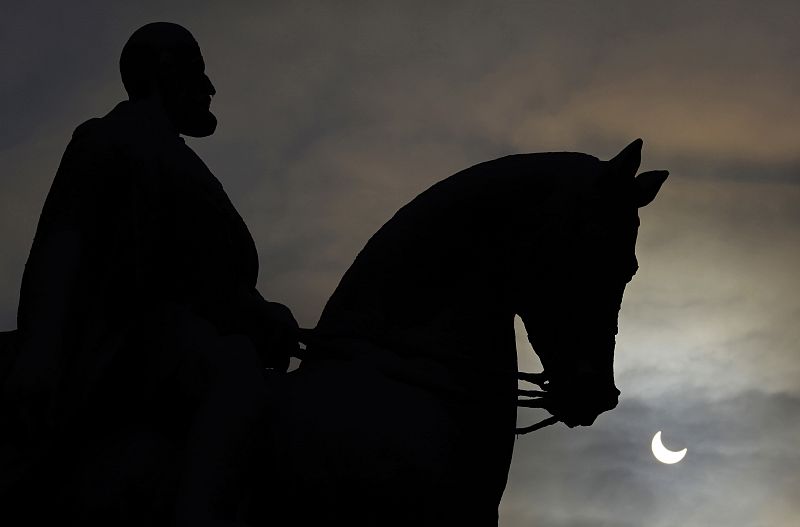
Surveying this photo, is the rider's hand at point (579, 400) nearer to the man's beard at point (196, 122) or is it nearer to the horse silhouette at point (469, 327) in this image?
the horse silhouette at point (469, 327)

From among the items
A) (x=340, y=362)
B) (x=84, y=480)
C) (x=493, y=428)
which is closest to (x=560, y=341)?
(x=493, y=428)

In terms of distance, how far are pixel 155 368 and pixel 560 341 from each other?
2000 mm

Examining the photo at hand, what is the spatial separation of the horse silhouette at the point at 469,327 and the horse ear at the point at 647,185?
0.06 feet

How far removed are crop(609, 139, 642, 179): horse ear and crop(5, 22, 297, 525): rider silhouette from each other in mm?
1834

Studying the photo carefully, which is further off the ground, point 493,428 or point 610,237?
point 610,237

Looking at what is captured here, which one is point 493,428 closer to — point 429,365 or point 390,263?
point 429,365

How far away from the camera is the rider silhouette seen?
6.52 metres

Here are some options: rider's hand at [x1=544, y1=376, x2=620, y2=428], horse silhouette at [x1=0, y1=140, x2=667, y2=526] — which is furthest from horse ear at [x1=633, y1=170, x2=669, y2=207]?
rider's hand at [x1=544, y1=376, x2=620, y2=428]

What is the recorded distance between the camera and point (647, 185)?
287 inches

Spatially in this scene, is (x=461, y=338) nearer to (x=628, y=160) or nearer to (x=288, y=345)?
(x=288, y=345)

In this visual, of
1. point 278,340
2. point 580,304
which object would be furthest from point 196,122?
point 580,304

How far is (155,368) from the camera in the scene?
22.3 feet

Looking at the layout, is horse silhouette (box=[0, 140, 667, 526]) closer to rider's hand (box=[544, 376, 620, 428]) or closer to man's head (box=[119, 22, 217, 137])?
rider's hand (box=[544, 376, 620, 428])

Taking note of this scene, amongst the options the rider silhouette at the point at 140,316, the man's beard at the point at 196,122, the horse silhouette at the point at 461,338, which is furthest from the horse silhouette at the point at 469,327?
the man's beard at the point at 196,122
